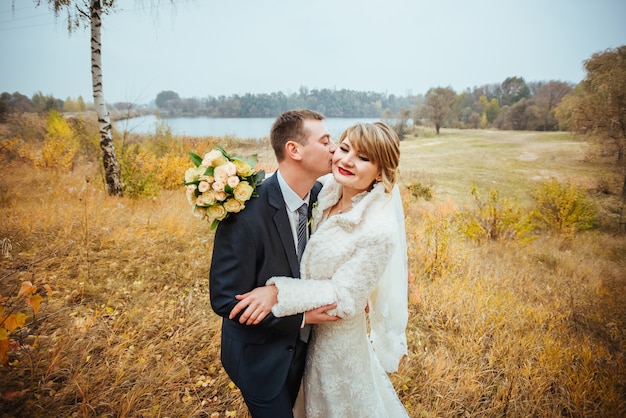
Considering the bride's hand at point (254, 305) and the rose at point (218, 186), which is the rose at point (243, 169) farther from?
the bride's hand at point (254, 305)

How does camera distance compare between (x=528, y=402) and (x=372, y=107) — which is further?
(x=372, y=107)

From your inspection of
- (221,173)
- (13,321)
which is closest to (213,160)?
(221,173)

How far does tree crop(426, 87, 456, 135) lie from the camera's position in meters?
40.0

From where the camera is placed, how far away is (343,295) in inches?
59.9

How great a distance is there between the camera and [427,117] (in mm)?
41125

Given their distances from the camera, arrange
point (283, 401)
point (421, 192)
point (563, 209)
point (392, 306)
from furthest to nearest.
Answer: point (421, 192) → point (563, 209) → point (392, 306) → point (283, 401)

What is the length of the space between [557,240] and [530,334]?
800 cm

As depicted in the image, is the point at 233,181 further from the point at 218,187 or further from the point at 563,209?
the point at 563,209

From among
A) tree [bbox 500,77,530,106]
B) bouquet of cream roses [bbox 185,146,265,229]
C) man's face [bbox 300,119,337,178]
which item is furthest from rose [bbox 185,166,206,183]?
tree [bbox 500,77,530,106]

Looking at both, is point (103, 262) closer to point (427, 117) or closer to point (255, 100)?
point (255, 100)

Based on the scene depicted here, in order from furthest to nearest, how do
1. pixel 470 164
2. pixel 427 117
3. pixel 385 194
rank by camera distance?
1. pixel 427 117
2. pixel 470 164
3. pixel 385 194

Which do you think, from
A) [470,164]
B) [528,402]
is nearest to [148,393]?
[528,402]

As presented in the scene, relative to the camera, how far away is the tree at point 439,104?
40000 millimetres

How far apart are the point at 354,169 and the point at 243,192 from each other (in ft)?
2.36
